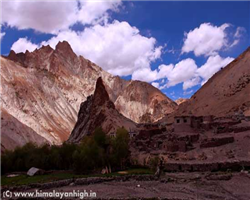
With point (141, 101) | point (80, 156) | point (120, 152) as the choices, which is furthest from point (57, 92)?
point (120, 152)

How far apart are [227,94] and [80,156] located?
42.8m

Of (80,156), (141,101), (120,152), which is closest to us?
(80,156)

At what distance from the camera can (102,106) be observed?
7481cm

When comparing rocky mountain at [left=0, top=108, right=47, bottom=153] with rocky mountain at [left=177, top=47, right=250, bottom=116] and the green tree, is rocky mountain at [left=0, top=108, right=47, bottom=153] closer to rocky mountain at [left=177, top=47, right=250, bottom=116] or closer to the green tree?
rocky mountain at [left=177, top=47, right=250, bottom=116]

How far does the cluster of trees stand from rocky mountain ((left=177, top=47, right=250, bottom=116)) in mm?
25943

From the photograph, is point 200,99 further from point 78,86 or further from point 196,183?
point 78,86

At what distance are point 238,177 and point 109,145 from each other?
14530mm

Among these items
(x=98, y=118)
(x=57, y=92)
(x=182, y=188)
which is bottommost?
(x=182, y=188)

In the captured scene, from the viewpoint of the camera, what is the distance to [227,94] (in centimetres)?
6481

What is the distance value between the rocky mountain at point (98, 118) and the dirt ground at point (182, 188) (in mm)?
40025

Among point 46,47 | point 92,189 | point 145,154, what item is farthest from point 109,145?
point 46,47

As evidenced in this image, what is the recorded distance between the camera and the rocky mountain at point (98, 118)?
6688 cm

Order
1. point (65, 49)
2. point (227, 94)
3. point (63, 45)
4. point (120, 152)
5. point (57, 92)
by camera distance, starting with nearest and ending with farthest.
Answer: point (120, 152), point (227, 94), point (57, 92), point (65, 49), point (63, 45)

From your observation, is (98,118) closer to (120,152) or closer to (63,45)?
(120,152)
